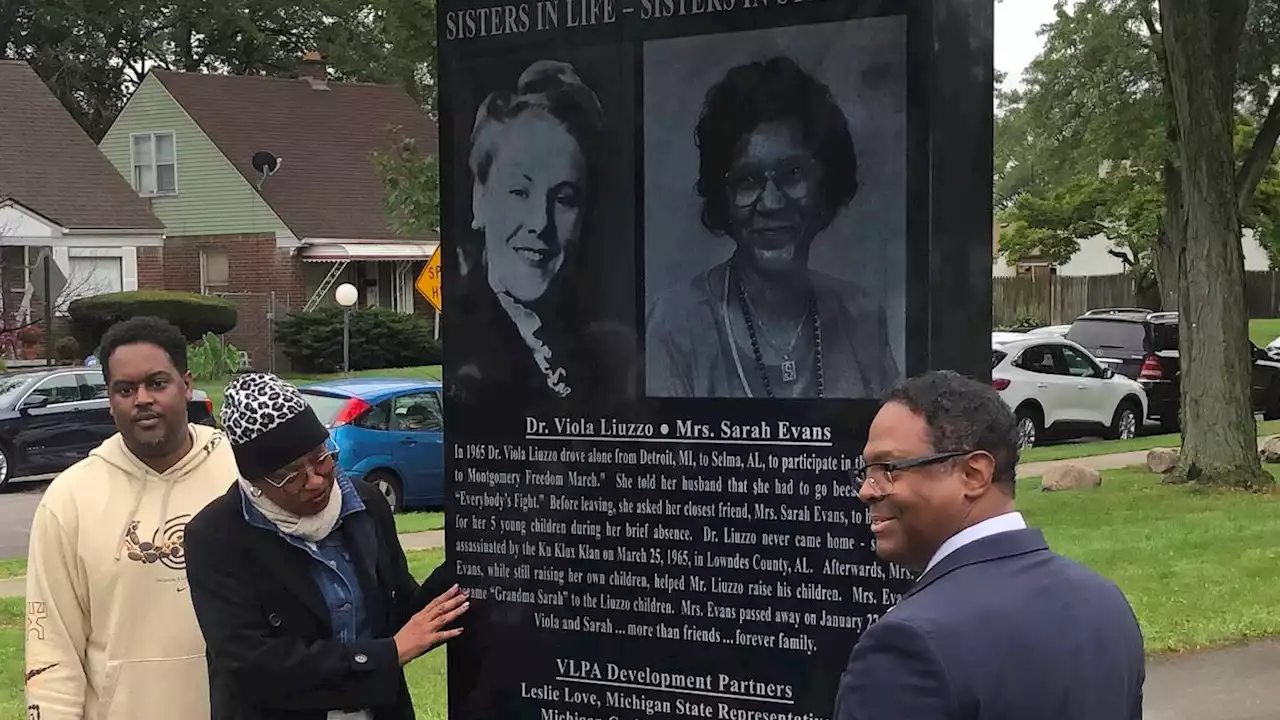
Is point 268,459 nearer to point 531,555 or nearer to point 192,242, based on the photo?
point 531,555

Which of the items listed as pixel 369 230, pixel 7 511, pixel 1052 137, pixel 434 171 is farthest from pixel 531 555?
pixel 369 230

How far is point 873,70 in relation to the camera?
3377 mm

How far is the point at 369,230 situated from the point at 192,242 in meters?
4.65

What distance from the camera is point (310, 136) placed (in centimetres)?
3866

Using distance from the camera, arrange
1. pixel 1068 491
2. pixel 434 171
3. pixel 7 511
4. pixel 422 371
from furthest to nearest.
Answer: pixel 422 371, pixel 434 171, pixel 7 511, pixel 1068 491

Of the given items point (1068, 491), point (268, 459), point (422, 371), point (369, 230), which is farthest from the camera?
point (369, 230)

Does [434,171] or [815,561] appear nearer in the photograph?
[815,561]

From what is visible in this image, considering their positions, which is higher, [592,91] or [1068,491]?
[592,91]

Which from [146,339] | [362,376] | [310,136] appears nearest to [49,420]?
[362,376]

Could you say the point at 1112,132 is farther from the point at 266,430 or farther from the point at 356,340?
the point at 266,430

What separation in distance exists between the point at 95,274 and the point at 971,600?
35.1 meters

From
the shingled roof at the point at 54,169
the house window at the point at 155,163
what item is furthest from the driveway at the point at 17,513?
the house window at the point at 155,163

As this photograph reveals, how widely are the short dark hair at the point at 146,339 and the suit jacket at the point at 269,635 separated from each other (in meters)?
0.65

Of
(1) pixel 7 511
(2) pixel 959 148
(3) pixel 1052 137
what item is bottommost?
(1) pixel 7 511
